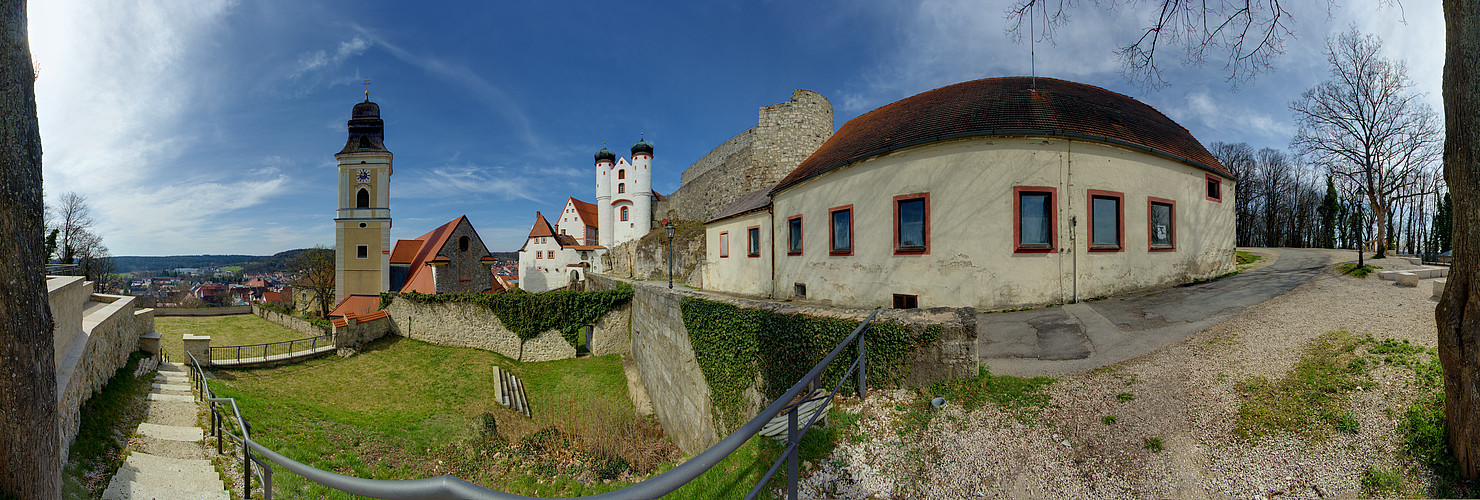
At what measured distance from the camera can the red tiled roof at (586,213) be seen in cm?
4659

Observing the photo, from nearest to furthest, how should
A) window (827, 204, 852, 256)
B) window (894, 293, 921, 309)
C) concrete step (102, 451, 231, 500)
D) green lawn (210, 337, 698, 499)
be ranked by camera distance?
1. concrete step (102, 451, 231, 500)
2. green lawn (210, 337, 698, 499)
3. window (894, 293, 921, 309)
4. window (827, 204, 852, 256)

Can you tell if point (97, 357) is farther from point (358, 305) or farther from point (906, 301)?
point (358, 305)

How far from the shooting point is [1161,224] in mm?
10125

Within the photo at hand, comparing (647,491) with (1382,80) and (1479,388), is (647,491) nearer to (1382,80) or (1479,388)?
(1479,388)

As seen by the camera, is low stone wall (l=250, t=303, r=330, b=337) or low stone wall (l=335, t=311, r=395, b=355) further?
low stone wall (l=250, t=303, r=330, b=337)

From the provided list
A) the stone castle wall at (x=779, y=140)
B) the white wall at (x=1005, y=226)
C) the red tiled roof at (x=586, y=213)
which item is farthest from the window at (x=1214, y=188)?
the red tiled roof at (x=586, y=213)

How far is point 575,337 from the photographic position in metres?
19.9

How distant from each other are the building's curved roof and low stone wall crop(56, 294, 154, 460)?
11756 mm

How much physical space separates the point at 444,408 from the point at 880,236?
13245 millimetres

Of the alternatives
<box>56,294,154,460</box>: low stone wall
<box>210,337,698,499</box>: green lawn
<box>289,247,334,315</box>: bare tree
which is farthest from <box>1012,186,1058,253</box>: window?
<box>289,247,334,315</box>: bare tree

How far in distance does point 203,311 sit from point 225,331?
14.2 metres

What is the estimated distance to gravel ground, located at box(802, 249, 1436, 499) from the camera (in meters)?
3.09

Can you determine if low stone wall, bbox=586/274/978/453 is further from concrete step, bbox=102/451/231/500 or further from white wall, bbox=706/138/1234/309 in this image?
concrete step, bbox=102/451/231/500

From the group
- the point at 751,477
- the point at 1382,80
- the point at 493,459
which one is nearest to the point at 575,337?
the point at 493,459
